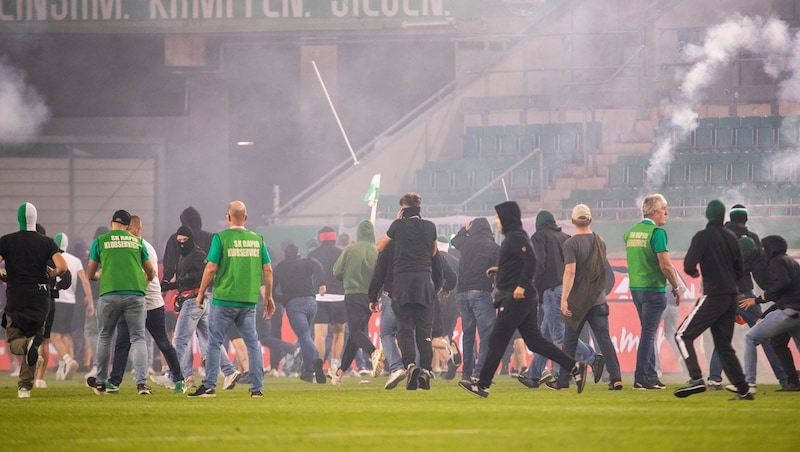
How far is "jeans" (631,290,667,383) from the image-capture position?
1261cm

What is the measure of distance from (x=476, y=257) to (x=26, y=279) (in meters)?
4.75

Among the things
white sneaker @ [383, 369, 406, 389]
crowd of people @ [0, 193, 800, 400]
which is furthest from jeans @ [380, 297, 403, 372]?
white sneaker @ [383, 369, 406, 389]

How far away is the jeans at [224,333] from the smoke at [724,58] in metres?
20.0

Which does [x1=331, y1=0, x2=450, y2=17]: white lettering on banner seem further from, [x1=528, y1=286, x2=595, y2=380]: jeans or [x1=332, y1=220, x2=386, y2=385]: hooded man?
[x1=528, y1=286, x2=595, y2=380]: jeans

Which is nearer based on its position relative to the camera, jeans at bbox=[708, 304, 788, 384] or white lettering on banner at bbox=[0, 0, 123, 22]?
jeans at bbox=[708, 304, 788, 384]

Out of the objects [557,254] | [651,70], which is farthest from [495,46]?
[557,254]

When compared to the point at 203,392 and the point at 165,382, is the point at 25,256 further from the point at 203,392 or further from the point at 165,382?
the point at 165,382

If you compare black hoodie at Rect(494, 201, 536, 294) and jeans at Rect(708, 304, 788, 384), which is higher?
black hoodie at Rect(494, 201, 536, 294)

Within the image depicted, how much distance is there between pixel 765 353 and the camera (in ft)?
41.4

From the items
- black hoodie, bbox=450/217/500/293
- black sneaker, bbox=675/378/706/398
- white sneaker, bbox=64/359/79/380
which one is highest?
black hoodie, bbox=450/217/500/293

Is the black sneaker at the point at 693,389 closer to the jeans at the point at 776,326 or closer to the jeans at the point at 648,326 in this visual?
the jeans at the point at 776,326

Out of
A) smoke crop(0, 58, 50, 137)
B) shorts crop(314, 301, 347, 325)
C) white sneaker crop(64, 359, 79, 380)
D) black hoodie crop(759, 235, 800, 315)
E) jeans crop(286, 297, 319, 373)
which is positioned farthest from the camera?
smoke crop(0, 58, 50, 137)

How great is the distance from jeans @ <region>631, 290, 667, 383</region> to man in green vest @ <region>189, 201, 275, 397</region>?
12.0 feet

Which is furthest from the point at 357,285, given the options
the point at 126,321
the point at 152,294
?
the point at 126,321
